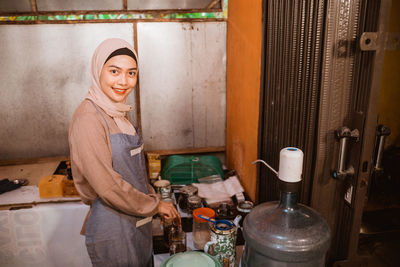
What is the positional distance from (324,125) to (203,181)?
1.47 meters

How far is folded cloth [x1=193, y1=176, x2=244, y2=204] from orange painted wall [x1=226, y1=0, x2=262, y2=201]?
0.25 ft

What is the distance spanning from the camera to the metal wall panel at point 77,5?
2725 millimetres

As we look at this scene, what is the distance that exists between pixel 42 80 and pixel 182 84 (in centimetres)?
128

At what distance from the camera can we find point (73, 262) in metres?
2.39

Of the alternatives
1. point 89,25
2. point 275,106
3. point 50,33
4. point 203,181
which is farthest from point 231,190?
point 50,33

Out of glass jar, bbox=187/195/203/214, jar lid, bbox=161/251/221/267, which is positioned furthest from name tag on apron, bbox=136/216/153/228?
glass jar, bbox=187/195/203/214

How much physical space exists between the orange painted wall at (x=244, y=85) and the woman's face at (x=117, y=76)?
89cm

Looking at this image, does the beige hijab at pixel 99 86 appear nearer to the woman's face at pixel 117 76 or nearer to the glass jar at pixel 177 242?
the woman's face at pixel 117 76

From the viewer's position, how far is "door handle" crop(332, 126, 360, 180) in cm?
133

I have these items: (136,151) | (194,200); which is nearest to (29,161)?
(194,200)

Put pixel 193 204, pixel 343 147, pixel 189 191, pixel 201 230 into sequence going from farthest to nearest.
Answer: pixel 189 191, pixel 193 204, pixel 201 230, pixel 343 147

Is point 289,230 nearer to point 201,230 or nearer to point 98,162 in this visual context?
point 201,230

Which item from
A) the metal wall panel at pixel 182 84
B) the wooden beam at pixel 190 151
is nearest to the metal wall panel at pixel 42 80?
the metal wall panel at pixel 182 84

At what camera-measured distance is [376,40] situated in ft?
3.85
